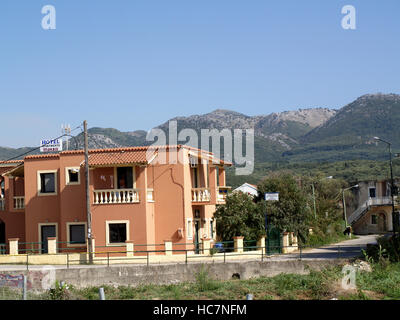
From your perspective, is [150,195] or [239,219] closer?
[150,195]

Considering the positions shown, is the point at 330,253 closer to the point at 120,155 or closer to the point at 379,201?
the point at 120,155

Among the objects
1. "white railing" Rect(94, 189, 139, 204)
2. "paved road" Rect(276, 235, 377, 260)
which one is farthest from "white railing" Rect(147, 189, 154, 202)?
"paved road" Rect(276, 235, 377, 260)

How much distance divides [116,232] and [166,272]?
23.3ft

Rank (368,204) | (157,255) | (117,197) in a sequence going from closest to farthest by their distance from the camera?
1. (157,255)
2. (117,197)
3. (368,204)

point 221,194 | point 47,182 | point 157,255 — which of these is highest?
point 47,182

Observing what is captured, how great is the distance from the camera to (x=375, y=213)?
2795 inches

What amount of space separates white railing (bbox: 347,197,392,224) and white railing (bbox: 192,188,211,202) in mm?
38087

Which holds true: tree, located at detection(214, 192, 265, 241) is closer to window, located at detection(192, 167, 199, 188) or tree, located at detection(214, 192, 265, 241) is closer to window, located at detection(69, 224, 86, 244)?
window, located at detection(192, 167, 199, 188)

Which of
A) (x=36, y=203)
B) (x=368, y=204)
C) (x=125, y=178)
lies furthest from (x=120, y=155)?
(x=368, y=204)

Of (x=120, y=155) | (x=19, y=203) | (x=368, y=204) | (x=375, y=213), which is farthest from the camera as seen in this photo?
(x=375, y=213)

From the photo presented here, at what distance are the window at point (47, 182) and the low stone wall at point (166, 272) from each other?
9.92 meters

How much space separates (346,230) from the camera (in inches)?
2223

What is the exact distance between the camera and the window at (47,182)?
37.0m

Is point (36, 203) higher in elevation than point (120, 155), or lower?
lower
